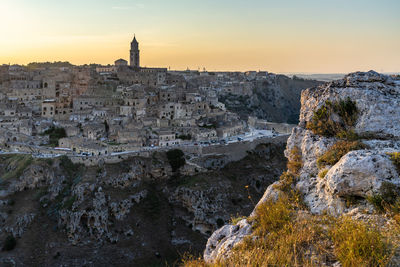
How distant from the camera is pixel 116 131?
3691 cm

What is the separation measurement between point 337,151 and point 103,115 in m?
39.7

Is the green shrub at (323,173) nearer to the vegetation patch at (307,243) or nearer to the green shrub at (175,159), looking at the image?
the vegetation patch at (307,243)

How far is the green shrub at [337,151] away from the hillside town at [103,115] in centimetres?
2920

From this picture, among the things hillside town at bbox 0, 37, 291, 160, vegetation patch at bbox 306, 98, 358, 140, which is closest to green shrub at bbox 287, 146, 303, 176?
vegetation patch at bbox 306, 98, 358, 140

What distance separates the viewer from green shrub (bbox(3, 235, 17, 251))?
24359 millimetres

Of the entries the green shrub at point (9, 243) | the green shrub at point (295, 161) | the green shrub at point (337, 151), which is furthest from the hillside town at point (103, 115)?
the green shrub at point (337, 151)

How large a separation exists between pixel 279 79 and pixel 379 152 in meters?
104

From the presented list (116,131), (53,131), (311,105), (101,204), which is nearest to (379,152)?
(311,105)

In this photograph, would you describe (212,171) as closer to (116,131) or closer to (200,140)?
(200,140)

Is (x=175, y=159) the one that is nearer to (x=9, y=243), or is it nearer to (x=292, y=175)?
(x=9, y=243)

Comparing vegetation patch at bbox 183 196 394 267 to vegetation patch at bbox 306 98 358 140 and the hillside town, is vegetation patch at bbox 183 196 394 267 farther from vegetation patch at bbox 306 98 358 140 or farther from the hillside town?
the hillside town

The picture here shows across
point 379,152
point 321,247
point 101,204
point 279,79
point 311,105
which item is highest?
point 279,79

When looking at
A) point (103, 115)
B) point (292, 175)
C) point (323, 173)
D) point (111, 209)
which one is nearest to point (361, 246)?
point (323, 173)

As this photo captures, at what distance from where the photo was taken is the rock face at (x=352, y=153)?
475 cm
